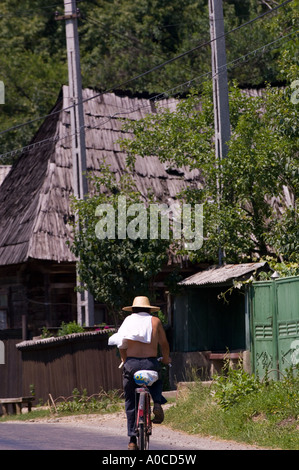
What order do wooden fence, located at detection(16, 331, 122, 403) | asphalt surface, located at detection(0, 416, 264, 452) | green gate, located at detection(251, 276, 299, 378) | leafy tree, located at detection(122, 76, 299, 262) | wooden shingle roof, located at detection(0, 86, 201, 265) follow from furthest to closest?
1. wooden shingle roof, located at detection(0, 86, 201, 265)
2. wooden fence, located at detection(16, 331, 122, 403)
3. leafy tree, located at detection(122, 76, 299, 262)
4. green gate, located at detection(251, 276, 299, 378)
5. asphalt surface, located at detection(0, 416, 264, 452)

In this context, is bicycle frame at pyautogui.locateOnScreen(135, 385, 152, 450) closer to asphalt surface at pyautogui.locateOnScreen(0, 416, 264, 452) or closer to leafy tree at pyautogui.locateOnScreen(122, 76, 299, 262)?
asphalt surface at pyautogui.locateOnScreen(0, 416, 264, 452)

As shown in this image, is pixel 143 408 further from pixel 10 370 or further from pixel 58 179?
pixel 58 179

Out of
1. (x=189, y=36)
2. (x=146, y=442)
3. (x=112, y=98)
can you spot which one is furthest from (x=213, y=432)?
(x=189, y=36)

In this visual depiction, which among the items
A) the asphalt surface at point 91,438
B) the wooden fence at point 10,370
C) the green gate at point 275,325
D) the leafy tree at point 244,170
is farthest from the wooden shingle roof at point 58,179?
the asphalt surface at point 91,438

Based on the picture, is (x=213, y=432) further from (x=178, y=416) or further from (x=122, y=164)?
(x=122, y=164)

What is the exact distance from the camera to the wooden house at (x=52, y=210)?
22406 millimetres

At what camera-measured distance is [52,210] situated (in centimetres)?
2297

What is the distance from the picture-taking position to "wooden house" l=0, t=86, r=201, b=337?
22.4m

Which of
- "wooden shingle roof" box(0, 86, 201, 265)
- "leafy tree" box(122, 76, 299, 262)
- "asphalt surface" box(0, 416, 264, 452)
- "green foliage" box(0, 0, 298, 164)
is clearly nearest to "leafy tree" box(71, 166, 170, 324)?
"leafy tree" box(122, 76, 299, 262)

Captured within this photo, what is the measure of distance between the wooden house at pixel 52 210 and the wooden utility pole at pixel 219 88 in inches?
143

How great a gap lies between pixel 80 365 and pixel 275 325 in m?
4.86

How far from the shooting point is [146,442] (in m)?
9.93

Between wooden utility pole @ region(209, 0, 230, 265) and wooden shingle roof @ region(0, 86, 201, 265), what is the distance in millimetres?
3287

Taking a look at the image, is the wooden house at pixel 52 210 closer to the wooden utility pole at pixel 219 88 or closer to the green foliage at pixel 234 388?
the wooden utility pole at pixel 219 88
